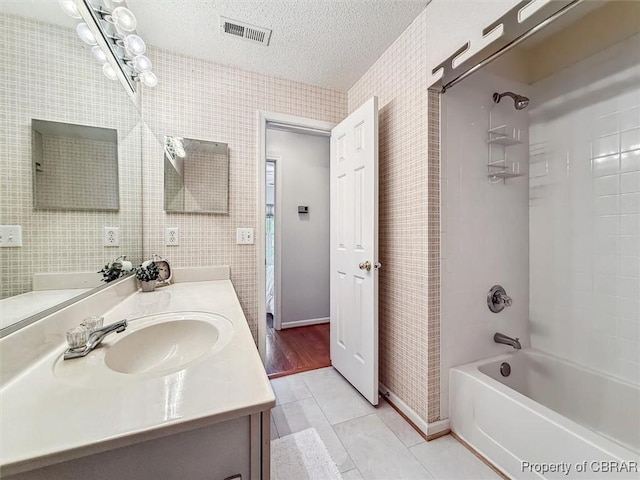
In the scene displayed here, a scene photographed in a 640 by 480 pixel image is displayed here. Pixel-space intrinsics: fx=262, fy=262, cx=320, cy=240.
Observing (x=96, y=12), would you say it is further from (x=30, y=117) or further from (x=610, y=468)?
(x=610, y=468)

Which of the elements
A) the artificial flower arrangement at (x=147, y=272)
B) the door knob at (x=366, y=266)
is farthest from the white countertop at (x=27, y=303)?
the door knob at (x=366, y=266)

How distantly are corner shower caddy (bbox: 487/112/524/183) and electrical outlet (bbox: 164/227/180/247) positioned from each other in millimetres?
2046

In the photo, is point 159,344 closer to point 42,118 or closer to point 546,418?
point 42,118

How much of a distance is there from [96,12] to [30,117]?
→ 30.9 inches

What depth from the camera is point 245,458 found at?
1.78 feet

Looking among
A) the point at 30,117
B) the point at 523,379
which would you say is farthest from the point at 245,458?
the point at 523,379

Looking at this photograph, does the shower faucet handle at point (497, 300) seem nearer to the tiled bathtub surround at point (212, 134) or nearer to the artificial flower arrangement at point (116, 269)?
the tiled bathtub surround at point (212, 134)

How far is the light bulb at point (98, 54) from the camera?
3.60 ft

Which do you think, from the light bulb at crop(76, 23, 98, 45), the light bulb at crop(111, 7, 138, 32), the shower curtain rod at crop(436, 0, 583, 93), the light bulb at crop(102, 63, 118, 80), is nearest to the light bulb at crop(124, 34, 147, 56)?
the light bulb at crop(111, 7, 138, 32)

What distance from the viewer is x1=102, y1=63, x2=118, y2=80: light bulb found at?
1.19 m

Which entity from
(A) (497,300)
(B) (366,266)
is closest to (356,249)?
(B) (366,266)

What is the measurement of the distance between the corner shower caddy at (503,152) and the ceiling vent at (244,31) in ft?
4.92

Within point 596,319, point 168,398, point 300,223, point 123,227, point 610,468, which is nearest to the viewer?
point 168,398

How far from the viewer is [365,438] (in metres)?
1.45
